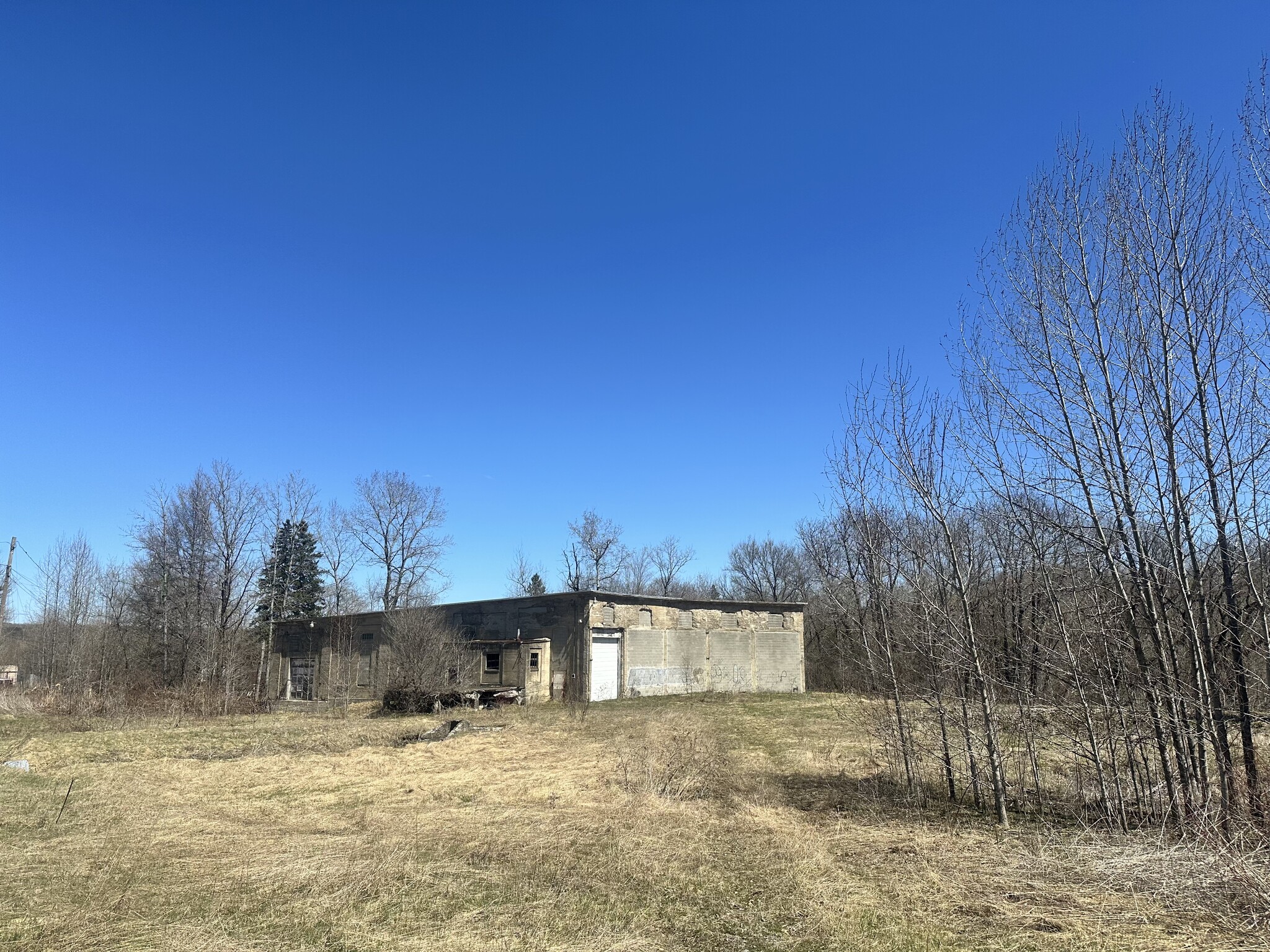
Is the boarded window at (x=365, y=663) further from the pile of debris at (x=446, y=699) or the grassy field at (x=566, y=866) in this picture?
the grassy field at (x=566, y=866)

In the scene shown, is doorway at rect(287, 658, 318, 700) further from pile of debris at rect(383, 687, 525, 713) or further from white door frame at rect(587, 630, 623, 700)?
white door frame at rect(587, 630, 623, 700)

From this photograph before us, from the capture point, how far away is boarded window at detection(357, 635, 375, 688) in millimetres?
31656

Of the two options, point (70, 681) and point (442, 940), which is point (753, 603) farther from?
point (442, 940)

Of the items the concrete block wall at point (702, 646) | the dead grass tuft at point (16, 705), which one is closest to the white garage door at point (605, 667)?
the concrete block wall at point (702, 646)

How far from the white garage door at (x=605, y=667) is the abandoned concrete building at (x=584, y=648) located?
0.14ft

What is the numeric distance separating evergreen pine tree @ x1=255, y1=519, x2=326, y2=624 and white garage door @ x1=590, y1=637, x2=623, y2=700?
648 inches

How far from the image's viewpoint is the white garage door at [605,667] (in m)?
27.4

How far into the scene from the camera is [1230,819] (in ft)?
19.3

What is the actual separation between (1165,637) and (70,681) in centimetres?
3235

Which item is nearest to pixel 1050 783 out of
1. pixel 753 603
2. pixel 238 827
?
pixel 238 827

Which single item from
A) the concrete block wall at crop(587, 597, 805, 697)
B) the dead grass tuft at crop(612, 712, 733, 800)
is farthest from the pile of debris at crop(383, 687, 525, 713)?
the dead grass tuft at crop(612, 712, 733, 800)

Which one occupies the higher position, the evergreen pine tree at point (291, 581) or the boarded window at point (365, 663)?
the evergreen pine tree at point (291, 581)

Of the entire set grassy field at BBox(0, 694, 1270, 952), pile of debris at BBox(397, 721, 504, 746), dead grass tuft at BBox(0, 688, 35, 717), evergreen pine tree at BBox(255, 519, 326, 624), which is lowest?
pile of debris at BBox(397, 721, 504, 746)

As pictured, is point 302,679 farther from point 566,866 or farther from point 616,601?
point 566,866
